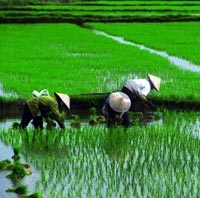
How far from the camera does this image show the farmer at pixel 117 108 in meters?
6.86

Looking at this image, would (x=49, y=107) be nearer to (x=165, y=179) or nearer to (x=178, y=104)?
(x=165, y=179)

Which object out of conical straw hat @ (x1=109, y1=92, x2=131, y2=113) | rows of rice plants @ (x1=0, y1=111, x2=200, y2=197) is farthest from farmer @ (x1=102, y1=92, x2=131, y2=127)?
rows of rice plants @ (x1=0, y1=111, x2=200, y2=197)

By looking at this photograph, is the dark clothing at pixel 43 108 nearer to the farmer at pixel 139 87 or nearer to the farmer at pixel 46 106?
the farmer at pixel 46 106

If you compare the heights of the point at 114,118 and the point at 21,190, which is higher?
the point at 114,118

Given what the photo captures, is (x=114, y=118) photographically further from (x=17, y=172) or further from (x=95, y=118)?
(x=17, y=172)

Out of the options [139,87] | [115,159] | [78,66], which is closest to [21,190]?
[115,159]

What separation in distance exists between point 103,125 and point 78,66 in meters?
3.94

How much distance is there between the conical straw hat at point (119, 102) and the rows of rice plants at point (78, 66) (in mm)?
1954

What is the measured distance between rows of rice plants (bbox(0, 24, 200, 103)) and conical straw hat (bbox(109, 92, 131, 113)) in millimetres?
1954

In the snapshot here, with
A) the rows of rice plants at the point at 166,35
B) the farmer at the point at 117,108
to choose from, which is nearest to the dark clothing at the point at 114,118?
the farmer at the point at 117,108

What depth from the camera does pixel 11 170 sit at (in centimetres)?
587

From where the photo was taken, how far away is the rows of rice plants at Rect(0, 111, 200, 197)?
17.5ft

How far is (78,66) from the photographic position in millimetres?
11500

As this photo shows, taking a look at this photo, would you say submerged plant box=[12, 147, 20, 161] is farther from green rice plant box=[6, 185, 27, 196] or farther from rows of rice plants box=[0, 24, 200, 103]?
rows of rice plants box=[0, 24, 200, 103]
